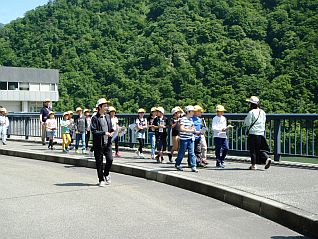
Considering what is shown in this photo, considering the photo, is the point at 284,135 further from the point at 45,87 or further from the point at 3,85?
the point at 45,87

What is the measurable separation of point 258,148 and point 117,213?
4.96 meters

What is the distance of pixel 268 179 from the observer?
1052 cm

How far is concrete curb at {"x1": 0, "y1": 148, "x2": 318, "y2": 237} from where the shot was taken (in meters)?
6.82

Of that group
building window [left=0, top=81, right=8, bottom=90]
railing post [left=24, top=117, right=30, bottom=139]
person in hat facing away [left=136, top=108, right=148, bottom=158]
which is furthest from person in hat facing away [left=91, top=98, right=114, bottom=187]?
building window [left=0, top=81, right=8, bottom=90]

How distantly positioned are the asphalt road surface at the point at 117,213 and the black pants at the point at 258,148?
234 centimetres

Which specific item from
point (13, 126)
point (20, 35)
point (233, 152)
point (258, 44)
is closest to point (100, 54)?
point (20, 35)

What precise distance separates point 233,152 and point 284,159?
1.54 metres

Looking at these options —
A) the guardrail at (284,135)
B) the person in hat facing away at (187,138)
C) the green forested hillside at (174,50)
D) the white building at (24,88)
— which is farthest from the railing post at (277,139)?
the white building at (24,88)

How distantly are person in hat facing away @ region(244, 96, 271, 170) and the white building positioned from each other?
68.1 meters

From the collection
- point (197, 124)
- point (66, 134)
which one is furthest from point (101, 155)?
point (66, 134)

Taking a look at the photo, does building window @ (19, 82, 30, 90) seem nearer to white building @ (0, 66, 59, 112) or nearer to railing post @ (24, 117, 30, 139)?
white building @ (0, 66, 59, 112)

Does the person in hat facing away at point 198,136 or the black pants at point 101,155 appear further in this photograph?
the person in hat facing away at point 198,136

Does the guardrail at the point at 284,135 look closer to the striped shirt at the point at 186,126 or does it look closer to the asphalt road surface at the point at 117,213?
the striped shirt at the point at 186,126

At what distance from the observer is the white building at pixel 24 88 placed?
7881 cm
